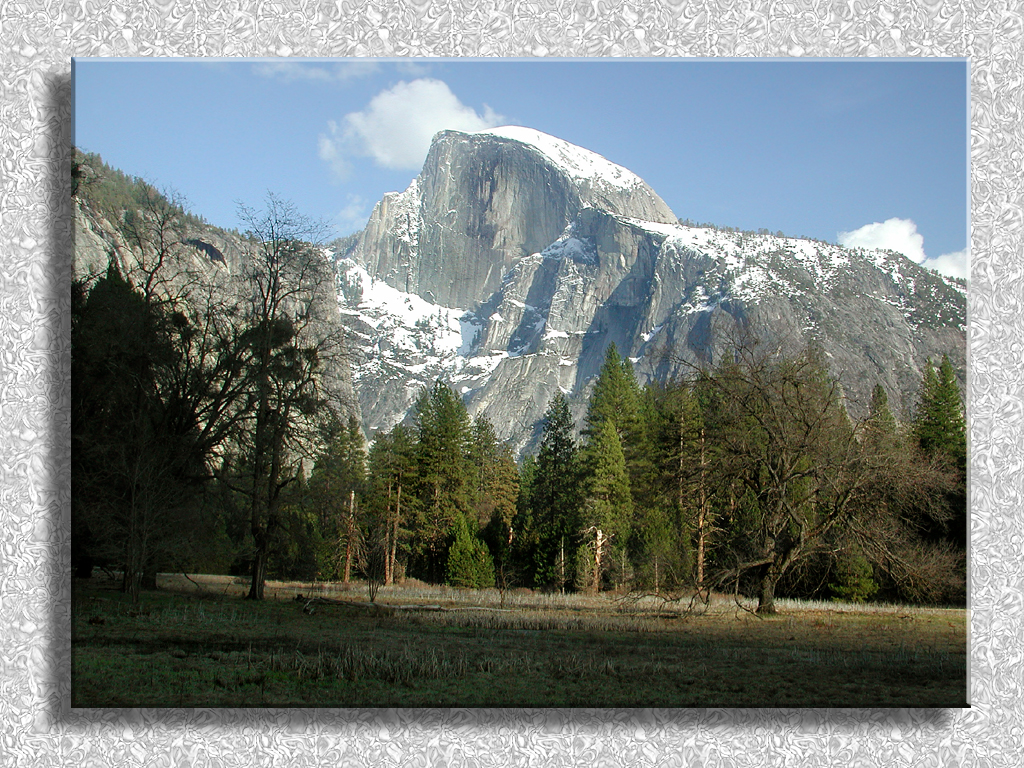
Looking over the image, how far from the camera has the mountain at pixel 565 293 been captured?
9.55m

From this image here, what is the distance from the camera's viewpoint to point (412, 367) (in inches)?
581

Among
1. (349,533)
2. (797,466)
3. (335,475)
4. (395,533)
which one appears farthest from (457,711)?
(395,533)

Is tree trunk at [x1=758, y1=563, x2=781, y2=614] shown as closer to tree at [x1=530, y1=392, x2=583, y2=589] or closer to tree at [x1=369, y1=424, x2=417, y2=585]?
tree at [x1=530, y1=392, x2=583, y2=589]

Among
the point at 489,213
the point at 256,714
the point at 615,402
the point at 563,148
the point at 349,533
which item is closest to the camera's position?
the point at 256,714

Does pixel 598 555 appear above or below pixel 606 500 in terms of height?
below

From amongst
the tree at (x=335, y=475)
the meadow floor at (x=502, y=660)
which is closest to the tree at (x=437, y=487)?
the tree at (x=335, y=475)

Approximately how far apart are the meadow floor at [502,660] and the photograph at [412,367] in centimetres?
4

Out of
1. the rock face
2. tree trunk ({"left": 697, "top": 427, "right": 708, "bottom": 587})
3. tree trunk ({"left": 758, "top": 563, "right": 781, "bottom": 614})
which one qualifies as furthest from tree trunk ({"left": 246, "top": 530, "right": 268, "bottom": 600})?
the rock face

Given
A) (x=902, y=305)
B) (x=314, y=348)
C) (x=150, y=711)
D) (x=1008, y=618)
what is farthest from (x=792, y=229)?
(x=150, y=711)

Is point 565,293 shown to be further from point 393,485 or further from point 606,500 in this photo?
point 606,500

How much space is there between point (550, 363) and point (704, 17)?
34.8 meters

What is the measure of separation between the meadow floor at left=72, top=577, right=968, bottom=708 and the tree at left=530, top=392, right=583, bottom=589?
9499 mm

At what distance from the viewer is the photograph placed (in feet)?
17.9

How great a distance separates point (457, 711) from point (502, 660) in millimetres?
1157
